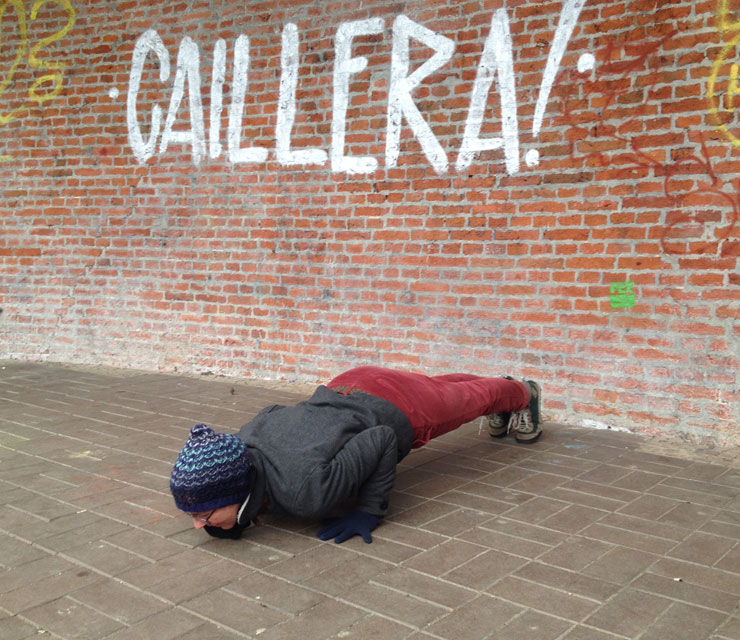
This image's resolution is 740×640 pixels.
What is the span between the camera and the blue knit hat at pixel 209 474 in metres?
2.74

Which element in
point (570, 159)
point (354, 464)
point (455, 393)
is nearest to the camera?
point (354, 464)

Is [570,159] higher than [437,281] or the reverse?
higher

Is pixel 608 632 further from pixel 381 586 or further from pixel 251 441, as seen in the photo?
pixel 251 441

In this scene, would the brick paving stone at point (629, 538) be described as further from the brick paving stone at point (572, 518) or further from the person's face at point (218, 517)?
the person's face at point (218, 517)

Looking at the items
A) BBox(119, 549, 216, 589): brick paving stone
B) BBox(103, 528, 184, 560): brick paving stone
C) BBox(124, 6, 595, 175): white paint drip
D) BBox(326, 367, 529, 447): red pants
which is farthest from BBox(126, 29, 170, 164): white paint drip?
BBox(119, 549, 216, 589): brick paving stone

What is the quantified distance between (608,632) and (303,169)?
4454 millimetres

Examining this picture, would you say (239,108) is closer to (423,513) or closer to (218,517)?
(423,513)

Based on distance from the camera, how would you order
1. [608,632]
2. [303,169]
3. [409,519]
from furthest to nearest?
[303,169] < [409,519] < [608,632]

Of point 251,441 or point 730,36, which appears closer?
point 251,441

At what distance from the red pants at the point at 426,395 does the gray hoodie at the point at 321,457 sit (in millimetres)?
179

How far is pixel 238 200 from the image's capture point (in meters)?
6.37

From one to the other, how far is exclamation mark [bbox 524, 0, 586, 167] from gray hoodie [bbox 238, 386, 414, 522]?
2496mm

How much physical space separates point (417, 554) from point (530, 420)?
5.91 ft

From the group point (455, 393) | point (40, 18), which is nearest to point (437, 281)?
point (455, 393)
